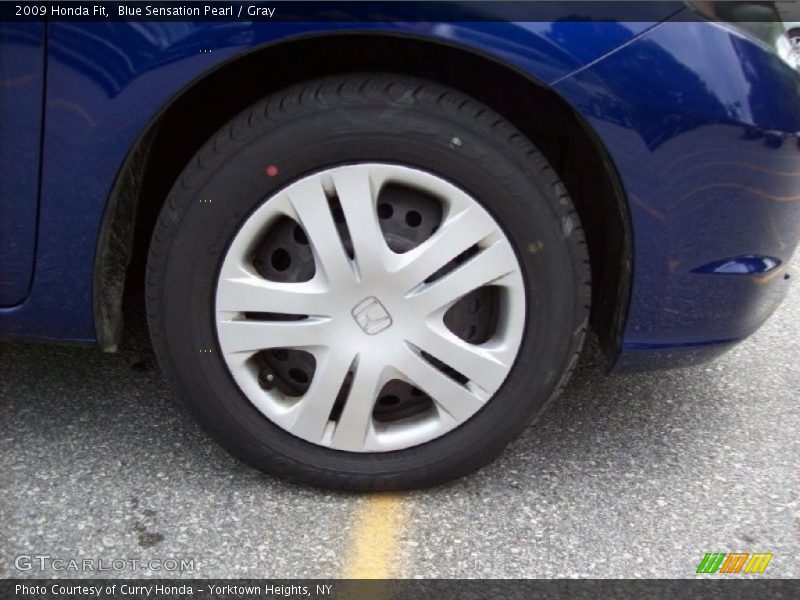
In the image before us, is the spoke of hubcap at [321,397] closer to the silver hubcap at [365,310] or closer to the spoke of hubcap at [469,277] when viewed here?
the silver hubcap at [365,310]

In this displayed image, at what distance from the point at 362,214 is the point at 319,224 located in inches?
3.9

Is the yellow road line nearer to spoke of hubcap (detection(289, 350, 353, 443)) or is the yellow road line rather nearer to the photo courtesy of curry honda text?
the photo courtesy of curry honda text

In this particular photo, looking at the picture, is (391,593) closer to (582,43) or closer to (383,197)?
(383,197)

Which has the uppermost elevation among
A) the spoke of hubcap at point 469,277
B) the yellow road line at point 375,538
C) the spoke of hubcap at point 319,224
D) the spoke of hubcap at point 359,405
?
the spoke of hubcap at point 319,224

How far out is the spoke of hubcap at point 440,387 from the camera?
2131mm

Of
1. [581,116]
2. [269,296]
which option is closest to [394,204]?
[269,296]

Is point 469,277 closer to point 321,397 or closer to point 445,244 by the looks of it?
point 445,244

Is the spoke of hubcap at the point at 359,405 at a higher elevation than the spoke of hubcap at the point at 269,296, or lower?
lower

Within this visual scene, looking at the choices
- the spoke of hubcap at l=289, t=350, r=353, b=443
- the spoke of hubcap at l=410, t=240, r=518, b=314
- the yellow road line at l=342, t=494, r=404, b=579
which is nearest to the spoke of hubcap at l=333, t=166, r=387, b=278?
the spoke of hubcap at l=410, t=240, r=518, b=314

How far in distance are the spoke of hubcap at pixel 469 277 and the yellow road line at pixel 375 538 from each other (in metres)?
0.53

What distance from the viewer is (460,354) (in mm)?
2123

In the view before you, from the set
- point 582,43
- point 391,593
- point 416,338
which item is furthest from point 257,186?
point 391,593

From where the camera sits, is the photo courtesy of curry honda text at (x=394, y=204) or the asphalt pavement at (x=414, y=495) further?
the asphalt pavement at (x=414, y=495)

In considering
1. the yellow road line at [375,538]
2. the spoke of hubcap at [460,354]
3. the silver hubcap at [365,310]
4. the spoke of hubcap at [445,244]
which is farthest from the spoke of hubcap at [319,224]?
the yellow road line at [375,538]
